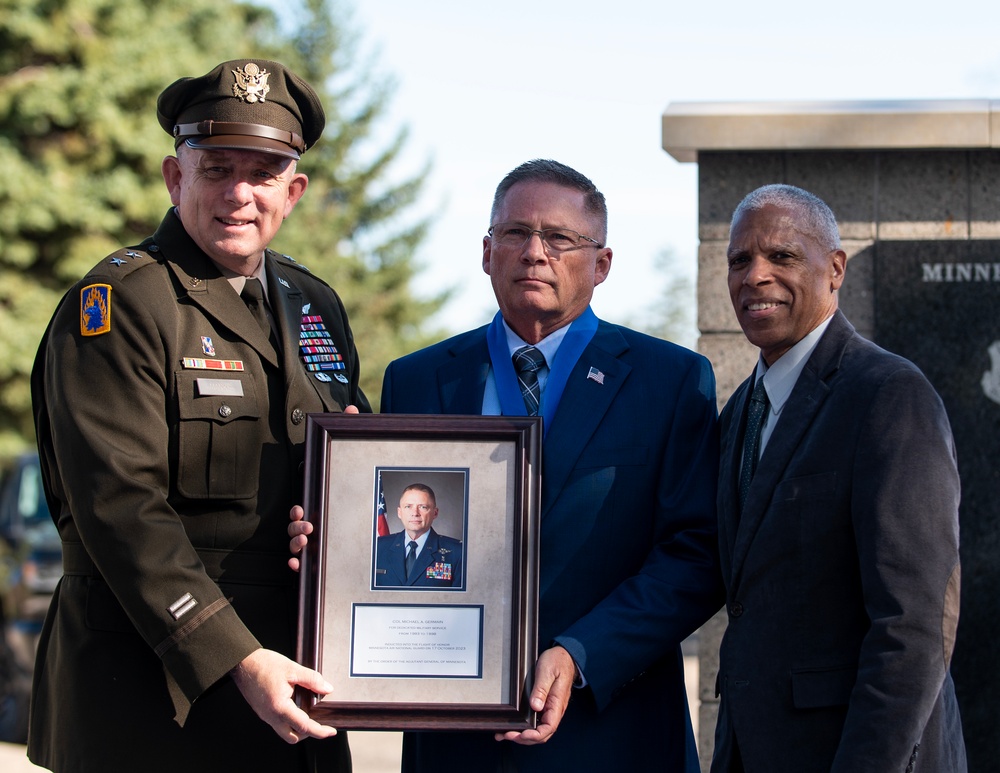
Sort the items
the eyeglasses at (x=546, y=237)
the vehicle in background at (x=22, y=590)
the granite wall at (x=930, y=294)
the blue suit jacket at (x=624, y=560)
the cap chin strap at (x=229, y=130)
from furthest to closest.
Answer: the vehicle in background at (x=22, y=590) → the granite wall at (x=930, y=294) → the eyeglasses at (x=546, y=237) → the cap chin strap at (x=229, y=130) → the blue suit jacket at (x=624, y=560)

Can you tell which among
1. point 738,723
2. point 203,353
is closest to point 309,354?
point 203,353

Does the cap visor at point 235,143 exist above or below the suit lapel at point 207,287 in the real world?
above

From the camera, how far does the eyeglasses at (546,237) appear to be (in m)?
3.37

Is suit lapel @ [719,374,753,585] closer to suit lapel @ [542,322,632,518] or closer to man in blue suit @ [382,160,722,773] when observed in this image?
man in blue suit @ [382,160,722,773]

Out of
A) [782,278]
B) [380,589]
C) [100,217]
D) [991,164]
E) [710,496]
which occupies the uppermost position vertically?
[100,217]

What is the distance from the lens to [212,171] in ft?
10.7

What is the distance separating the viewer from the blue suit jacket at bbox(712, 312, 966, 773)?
2.60 meters

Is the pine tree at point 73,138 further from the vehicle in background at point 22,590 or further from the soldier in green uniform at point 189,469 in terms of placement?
the soldier in green uniform at point 189,469

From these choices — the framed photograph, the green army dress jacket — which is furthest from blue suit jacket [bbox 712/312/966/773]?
the green army dress jacket

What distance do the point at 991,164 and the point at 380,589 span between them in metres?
3.04

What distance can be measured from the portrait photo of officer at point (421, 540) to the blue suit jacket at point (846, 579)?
2.21 feet

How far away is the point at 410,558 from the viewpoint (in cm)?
299

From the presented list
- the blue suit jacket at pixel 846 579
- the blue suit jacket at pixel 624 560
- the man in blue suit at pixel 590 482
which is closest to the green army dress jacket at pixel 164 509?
the man in blue suit at pixel 590 482

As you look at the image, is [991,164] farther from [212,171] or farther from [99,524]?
[99,524]
